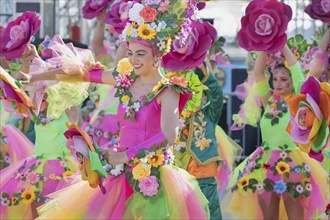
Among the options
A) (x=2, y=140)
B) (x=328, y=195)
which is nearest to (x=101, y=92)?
(x=2, y=140)

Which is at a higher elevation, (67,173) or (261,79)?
(261,79)

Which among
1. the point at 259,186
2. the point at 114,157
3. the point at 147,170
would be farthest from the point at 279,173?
the point at 114,157

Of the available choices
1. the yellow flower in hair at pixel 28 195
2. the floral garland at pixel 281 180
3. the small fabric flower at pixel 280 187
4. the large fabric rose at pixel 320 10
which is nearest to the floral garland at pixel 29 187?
the yellow flower in hair at pixel 28 195

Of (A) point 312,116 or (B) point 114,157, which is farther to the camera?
(B) point 114,157

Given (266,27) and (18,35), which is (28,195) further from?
(266,27)

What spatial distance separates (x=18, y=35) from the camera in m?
7.20

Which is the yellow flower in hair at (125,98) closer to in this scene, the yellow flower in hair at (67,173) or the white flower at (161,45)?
the white flower at (161,45)

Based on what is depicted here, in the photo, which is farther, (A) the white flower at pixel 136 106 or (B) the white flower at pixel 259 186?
(B) the white flower at pixel 259 186

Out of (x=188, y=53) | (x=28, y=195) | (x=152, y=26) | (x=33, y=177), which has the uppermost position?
(x=152, y=26)

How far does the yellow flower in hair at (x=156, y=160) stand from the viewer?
17.8ft

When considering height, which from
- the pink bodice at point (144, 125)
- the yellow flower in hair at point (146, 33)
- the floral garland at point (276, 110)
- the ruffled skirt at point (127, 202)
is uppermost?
the yellow flower in hair at point (146, 33)

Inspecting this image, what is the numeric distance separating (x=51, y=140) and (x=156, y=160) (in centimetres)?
245

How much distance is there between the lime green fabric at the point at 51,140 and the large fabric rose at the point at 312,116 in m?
3.02

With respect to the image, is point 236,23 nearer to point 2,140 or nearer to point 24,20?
point 2,140
